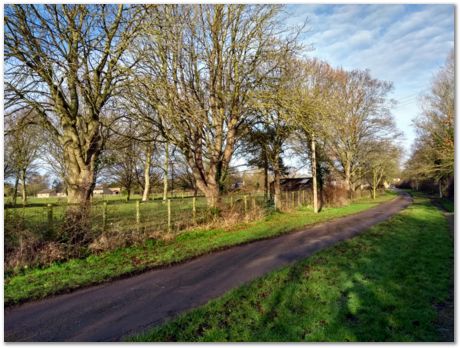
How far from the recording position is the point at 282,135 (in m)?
22.4

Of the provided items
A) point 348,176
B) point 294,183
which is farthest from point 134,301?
point 348,176

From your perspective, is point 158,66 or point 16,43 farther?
point 158,66

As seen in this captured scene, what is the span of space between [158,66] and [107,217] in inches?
260

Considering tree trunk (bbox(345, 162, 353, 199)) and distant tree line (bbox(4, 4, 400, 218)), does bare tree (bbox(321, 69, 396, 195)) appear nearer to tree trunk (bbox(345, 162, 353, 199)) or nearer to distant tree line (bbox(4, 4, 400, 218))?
tree trunk (bbox(345, 162, 353, 199))

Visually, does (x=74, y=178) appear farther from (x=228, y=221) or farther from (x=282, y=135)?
(x=282, y=135)

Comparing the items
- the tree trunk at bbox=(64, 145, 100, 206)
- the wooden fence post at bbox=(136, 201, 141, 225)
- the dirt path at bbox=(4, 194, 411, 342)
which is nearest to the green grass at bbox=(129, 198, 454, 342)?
the dirt path at bbox=(4, 194, 411, 342)

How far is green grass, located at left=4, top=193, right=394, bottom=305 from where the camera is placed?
19.2 feet

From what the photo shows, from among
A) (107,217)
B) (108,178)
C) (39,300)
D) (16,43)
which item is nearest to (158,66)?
(16,43)

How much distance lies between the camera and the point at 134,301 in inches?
203

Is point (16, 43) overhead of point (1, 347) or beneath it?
overhead

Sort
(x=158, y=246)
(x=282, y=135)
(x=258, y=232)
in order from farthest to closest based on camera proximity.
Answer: (x=282, y=135) → (x=258, y=232) → (x=158, y=246)

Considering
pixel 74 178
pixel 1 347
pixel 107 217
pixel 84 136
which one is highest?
pixel 84 136

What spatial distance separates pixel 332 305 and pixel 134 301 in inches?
131

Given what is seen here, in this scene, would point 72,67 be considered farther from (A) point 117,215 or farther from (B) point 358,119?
(B) point 358,119
